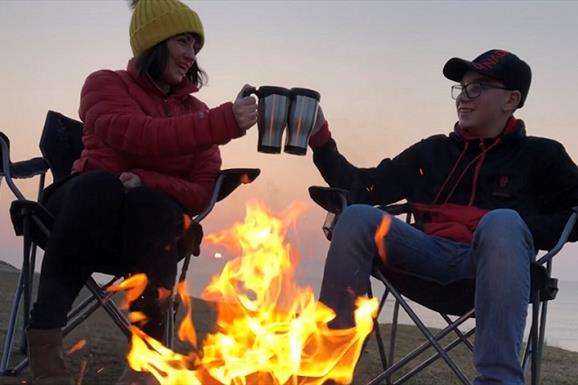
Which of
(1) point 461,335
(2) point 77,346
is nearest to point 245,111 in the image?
(1) point 461,335

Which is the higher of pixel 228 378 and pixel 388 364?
pixel 228 378

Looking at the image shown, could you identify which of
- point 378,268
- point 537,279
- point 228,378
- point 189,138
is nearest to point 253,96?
point 189,138

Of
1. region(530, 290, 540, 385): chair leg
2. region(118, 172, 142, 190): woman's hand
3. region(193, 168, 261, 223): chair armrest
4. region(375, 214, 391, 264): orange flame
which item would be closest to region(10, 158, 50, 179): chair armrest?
region(118, 172, 142, 190): woman's hand

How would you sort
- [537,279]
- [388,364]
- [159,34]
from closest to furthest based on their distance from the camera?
[537,279], [159,34], [388,364]

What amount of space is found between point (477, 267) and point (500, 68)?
0.89m

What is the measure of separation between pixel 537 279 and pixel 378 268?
1.57ft

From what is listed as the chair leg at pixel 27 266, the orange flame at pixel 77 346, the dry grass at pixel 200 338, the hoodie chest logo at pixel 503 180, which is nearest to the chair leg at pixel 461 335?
the hoodie chest logo at pixel 503 180

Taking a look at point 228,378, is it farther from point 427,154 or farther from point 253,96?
point 427,154

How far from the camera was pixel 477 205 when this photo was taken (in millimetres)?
2557

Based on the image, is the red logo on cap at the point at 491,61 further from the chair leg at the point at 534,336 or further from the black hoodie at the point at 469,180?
the chair leg at the point at 534,336

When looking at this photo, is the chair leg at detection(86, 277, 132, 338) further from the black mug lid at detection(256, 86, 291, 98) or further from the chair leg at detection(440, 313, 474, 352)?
the chair leg at detection(440, 313, 474, 352)

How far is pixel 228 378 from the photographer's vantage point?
2.14 metres

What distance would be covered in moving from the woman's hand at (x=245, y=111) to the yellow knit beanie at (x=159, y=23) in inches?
17.5

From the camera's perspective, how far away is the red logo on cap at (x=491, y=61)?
259 cm
